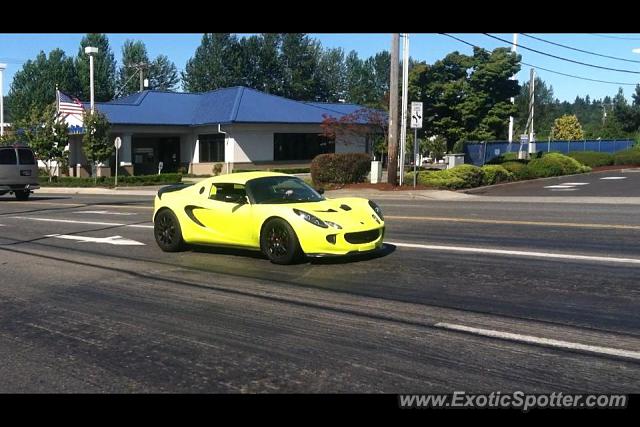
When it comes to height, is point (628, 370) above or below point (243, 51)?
below

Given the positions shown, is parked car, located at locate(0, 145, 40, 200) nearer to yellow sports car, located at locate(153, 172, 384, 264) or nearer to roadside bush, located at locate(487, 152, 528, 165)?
yellow sports car, located at locate(153, 172, 384, 264)

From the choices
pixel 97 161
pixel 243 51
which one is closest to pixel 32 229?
pixel 97 161

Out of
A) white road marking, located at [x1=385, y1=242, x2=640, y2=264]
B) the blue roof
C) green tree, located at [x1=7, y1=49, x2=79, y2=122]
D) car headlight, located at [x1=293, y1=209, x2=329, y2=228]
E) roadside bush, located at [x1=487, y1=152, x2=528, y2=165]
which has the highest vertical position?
green tree, located at [x1=7, y1=49, x2=79, y2=122]

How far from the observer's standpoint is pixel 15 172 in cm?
2528

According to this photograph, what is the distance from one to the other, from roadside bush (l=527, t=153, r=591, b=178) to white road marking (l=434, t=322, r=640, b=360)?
27923mm

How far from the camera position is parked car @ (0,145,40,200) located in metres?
25.1

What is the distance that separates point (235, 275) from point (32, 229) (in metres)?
8.59

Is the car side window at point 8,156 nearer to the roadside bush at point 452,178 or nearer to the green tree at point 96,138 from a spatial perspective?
the green tree at point 96,138

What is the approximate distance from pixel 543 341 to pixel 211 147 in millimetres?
41206

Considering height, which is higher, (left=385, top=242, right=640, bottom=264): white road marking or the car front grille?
the car front grille

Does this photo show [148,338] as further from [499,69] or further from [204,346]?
[499,69]

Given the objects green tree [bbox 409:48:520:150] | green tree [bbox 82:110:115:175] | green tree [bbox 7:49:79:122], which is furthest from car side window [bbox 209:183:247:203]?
green tree [bbox 7:49:79:122]

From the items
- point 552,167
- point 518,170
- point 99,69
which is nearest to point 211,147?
point 518,170

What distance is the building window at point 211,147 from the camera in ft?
145
